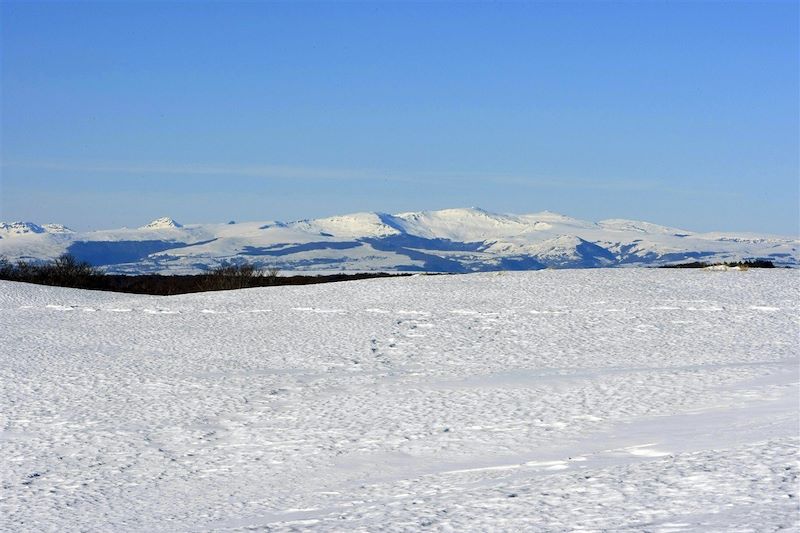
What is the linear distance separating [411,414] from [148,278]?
27.1 metres

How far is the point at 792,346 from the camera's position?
55.6 ft

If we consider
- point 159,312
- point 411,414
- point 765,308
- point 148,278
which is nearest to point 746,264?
point 765,308

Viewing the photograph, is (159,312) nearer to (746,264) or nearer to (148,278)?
(148,278)

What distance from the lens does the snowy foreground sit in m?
8.31

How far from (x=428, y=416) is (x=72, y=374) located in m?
6.84

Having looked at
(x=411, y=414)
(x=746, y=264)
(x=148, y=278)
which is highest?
(x=746, y=264)

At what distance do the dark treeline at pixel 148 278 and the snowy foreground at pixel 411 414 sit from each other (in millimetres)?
10039

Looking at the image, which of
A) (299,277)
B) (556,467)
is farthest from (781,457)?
(299,277)

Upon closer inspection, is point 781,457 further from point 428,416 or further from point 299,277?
point 299,277

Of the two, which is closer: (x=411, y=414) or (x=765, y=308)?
(x=411, y=414)

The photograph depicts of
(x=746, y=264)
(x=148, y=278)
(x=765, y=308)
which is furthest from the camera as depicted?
(x=148, y=278)

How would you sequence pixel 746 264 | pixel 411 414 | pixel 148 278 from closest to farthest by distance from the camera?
pixel 411 414 → pixel 746 264 → pixel 148 278

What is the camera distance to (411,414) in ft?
40.9

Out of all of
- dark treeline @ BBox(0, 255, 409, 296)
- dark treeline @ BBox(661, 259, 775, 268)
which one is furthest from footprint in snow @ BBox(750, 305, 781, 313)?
dark treeline @ BBox(0, 255, 409, 296)
